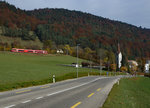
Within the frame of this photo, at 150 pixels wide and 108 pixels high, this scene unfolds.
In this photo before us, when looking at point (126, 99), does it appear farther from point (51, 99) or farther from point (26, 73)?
point (26, 73)

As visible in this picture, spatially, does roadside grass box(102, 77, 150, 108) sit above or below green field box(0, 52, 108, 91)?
below

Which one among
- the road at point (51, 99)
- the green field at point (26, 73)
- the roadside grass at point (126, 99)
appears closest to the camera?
the road at point (51, 99)

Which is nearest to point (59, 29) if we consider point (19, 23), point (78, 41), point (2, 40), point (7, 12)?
point (78, 41)

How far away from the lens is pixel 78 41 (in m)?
191

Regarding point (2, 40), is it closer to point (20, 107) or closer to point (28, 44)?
point (28, 44)

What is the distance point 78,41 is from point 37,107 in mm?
181589

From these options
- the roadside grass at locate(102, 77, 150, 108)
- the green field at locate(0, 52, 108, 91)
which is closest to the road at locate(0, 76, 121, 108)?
the roadside grass at locate(102, 77, 150, 108)

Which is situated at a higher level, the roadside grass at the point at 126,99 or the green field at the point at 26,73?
the green field at the point at 26,73

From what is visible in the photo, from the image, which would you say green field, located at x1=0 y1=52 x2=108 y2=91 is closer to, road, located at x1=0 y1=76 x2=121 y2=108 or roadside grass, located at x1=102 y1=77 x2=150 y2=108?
road, located at x1=0 y1=76 x2=121 y2=108

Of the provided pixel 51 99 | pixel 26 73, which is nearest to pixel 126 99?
pixel 51 99

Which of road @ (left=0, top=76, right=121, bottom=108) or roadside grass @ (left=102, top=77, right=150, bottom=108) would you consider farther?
roadside grass @ (left=102, top=77, right=150, bottom=108)

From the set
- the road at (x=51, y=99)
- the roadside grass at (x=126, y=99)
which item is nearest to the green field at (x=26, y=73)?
the road at (x=51, y=99)

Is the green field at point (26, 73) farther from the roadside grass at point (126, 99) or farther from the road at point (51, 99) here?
the roadside grass at point (126, 99)

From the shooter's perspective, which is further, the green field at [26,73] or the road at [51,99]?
the green field at [26,73]
